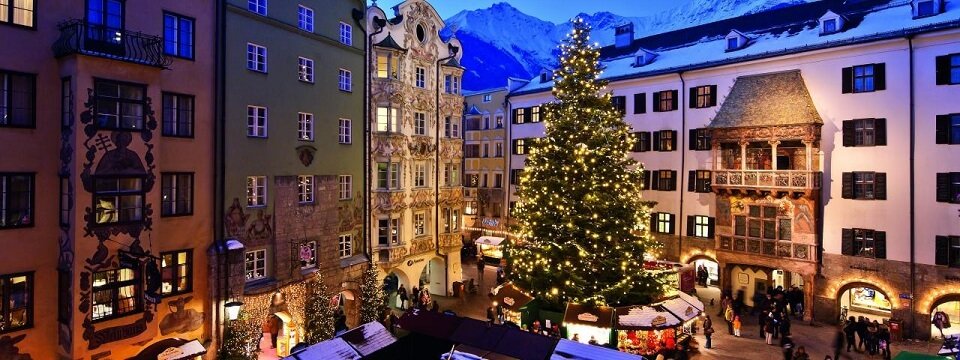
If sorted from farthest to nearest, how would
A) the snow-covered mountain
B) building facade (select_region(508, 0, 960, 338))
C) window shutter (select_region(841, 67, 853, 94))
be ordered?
1. the snow-covered mountain
2. window shutter (select_region(841, 67, 853, 94))
3. building facade (select_region(508, 0, 960, 338))

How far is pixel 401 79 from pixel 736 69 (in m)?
21.5

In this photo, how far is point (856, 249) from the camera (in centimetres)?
3155

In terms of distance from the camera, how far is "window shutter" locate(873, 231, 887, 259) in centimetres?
3048

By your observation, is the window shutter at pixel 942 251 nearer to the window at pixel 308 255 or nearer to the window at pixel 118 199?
the window at pixel 308 255

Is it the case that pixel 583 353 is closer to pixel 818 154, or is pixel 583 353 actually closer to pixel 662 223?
pixel 818 154

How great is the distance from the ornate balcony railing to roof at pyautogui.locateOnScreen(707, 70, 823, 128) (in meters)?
2.86

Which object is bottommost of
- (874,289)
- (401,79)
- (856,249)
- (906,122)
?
(874,289)

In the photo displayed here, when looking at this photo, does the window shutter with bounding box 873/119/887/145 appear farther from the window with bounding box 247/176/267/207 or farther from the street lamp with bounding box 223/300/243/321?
the street lamp with bounding box 223/300/243/321

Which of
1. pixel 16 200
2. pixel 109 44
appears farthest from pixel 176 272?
pixel 109 44

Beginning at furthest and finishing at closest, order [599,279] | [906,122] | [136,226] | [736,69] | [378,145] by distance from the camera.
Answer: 1. [736,69]
2. [378,145]
3. [906,122]
4. [599,279]
5. [136,226]

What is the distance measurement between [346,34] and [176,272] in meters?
14.5

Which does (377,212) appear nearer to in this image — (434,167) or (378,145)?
(378,145)

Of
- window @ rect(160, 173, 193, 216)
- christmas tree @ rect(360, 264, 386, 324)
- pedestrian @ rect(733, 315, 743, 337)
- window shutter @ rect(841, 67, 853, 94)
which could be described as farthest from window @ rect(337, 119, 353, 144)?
window shutter @ rect(841, 67, 853, 94)

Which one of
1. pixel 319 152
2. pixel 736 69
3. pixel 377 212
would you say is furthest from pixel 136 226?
pixel 736 69
